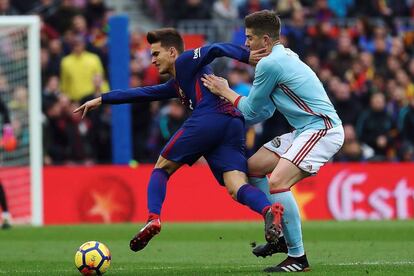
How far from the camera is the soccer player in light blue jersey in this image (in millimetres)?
9000

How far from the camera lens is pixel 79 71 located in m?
19.2

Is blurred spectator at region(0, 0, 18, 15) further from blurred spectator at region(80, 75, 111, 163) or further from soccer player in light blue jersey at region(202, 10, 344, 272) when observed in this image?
soccer player in light blue jersey at region(202, 10, 344, 272)

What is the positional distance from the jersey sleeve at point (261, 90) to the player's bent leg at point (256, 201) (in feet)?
1.85

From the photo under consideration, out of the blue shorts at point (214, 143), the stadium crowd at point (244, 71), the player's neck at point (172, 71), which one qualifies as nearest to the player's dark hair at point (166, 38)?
the player's neck at point (172, 71)

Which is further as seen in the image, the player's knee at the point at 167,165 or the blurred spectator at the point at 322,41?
the blurred spectator at the point at 322,41

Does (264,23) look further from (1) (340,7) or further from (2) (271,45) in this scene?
(1) (340,7)

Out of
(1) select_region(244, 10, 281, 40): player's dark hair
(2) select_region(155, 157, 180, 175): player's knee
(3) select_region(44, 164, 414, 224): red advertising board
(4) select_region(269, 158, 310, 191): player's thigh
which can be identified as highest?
(1) select_region(244, 10, 281, 40): player's dark hair

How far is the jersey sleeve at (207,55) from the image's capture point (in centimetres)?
938

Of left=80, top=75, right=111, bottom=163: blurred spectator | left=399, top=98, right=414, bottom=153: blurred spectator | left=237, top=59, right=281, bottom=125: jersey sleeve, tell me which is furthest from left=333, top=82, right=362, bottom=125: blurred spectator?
left=237, top=59, right=281, bottom=125: jersey sleeve

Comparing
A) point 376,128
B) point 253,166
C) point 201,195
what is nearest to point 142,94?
point 253,166

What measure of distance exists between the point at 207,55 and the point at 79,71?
9.96m

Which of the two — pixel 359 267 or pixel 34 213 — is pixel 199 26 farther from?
pixel 359 267

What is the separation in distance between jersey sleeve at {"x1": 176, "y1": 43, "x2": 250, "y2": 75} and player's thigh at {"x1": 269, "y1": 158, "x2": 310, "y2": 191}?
38.9 inches

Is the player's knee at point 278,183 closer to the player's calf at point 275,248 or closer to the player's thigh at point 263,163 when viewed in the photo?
the player's thigh at point 263,163
